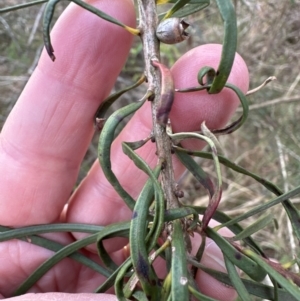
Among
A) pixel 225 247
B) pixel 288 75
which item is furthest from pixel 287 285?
pixel 288 75

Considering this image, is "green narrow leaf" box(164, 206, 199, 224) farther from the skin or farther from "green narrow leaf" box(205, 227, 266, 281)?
the skin

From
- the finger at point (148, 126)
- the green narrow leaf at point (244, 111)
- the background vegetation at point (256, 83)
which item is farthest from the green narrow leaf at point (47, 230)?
the background vegetation at point (256, 83)

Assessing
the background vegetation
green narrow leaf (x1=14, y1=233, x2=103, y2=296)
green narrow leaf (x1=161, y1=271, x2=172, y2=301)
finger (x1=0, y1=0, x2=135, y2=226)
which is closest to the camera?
green narrow leaf (x1=161, y1=271, x2=172, y2=301)

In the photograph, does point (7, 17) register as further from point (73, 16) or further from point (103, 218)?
point (103, 218)

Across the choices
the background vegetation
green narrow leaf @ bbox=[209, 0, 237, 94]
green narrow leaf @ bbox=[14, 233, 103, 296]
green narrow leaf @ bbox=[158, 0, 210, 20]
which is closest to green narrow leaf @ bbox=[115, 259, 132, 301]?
green narrow leaf @ bbox=[14, 233, 103, 296]

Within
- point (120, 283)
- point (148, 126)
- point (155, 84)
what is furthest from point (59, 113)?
point (120, 283)

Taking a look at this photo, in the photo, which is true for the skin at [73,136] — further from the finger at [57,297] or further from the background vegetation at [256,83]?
the background vegetation at [256,83]

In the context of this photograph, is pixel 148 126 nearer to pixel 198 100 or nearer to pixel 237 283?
pixel 198 100

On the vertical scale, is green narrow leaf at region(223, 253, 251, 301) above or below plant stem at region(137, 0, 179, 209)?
below
